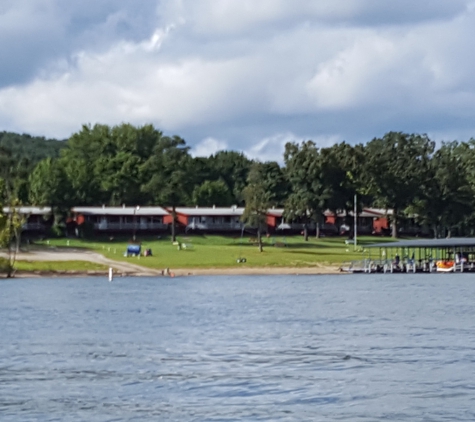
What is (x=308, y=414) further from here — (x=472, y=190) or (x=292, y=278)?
(x=472, y=190)

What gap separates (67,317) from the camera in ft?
203

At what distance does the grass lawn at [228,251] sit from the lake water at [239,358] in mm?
33448

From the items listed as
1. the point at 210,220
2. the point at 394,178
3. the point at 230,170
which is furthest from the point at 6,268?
the point at 230,170

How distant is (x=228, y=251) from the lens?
121500 mm

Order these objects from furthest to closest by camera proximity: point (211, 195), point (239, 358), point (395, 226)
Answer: point (211, 195), point (395, 226), point (239, 358)

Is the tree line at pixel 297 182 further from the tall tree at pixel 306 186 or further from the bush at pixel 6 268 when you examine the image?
the bush at pixel 6 268

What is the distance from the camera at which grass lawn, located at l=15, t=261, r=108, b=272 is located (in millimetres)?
106000

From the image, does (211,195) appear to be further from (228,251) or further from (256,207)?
(228,251)

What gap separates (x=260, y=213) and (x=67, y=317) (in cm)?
7354

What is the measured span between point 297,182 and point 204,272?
143 feet

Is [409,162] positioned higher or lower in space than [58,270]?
higher

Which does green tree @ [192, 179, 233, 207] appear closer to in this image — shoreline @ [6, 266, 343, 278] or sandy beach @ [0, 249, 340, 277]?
sandy beach @ [0, 249, 340, 277]

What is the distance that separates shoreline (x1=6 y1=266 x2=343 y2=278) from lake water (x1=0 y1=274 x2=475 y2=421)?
1068 inches

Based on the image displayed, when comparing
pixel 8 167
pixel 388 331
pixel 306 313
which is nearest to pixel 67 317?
pixel 306 313
